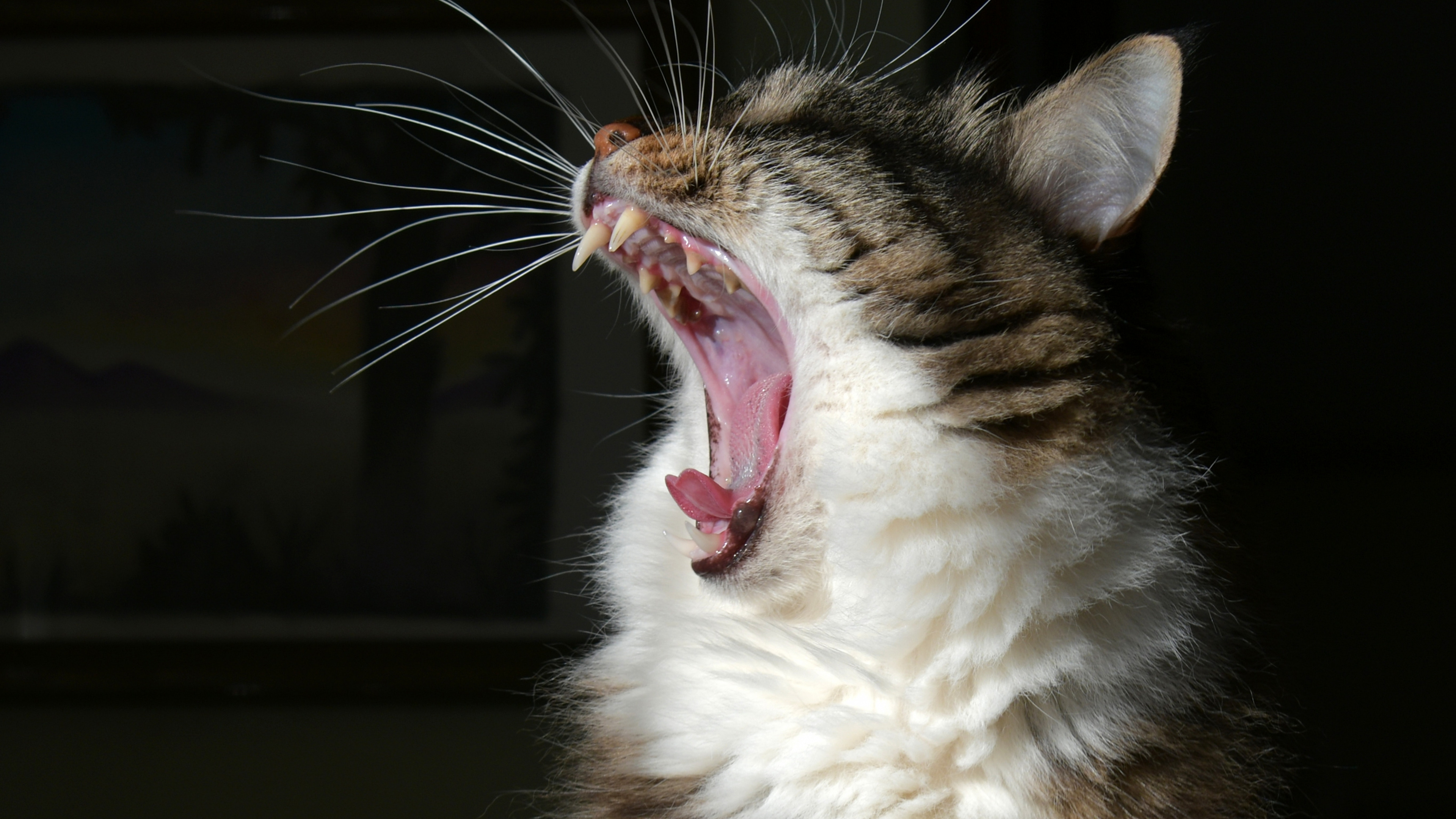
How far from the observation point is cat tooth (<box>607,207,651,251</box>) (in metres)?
0.77

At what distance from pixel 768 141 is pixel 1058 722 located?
1.65ft

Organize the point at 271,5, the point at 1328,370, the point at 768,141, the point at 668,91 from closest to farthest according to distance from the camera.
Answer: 1. the point at 768,141
2. the point at 668,91
3. the point at 1328,370
4. the point at 271,5

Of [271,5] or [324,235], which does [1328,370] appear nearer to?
[324,235]

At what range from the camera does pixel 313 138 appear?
1712 millimetres

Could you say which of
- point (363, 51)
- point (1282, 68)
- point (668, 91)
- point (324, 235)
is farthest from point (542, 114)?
point (1282, 68)


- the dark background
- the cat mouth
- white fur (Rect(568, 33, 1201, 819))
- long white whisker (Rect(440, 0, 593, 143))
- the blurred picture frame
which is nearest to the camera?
white fur (Rect(568, 33, 1201, 819))

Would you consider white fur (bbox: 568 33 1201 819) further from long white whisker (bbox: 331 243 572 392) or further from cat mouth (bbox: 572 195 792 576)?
long white whisker (bbox: 331 243 572 392)

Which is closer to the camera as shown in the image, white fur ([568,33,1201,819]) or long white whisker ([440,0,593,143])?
white fur ([568,33,1201,819])

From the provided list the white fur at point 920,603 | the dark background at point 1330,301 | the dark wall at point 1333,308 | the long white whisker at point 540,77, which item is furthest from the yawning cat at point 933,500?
the dark wall at point 1333,308

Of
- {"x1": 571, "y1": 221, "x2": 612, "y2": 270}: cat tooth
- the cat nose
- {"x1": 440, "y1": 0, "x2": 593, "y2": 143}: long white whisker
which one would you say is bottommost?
{"x1": 571, "y1": 221, "x2": 612, "y2": 270}: cat tooth

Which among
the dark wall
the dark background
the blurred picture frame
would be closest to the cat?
the dark background

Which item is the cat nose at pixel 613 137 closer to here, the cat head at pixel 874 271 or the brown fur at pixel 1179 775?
the cat head at pixel 874 271

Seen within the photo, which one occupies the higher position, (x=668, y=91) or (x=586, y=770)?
(x=668, y=91)

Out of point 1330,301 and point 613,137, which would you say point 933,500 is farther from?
point 1330,301
